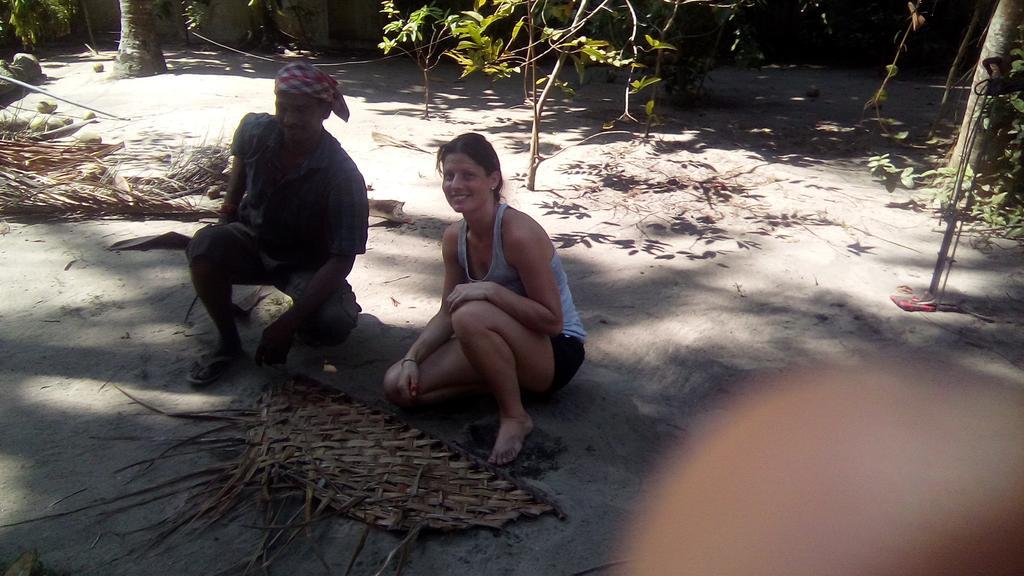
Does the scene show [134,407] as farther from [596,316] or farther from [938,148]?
[938,148]

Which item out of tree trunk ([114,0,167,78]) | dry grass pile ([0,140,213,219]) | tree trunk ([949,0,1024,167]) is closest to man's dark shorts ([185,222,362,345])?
dry grass pile ([0,140,213,219])

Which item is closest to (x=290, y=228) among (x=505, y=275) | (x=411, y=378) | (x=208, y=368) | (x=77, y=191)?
(x=208, y=368)

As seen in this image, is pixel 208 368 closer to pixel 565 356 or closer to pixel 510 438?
pixel 510 438

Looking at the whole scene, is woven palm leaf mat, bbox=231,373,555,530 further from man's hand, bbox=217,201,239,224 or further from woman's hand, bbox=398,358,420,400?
man's hand, bbox=217,201,239,224

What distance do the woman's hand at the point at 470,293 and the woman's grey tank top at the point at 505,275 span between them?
0.34 ft

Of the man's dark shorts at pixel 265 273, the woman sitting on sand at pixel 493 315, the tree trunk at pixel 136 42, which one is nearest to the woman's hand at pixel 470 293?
the woman sitting on sand at pixel 493 315

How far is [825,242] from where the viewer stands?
4.37m

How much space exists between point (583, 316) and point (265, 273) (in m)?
1.41

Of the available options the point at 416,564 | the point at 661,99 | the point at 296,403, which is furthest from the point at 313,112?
the point at 661,99

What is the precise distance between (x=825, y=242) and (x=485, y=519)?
303 centimetres

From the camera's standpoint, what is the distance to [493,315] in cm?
245

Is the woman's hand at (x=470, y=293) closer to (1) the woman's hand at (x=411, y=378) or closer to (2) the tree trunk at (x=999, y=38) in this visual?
(1) the woman's hand at (x=411, y=378)

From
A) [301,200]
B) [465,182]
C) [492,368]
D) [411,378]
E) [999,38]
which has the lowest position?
[411,378]

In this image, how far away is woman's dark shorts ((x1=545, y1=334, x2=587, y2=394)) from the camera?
2660 millimetres
